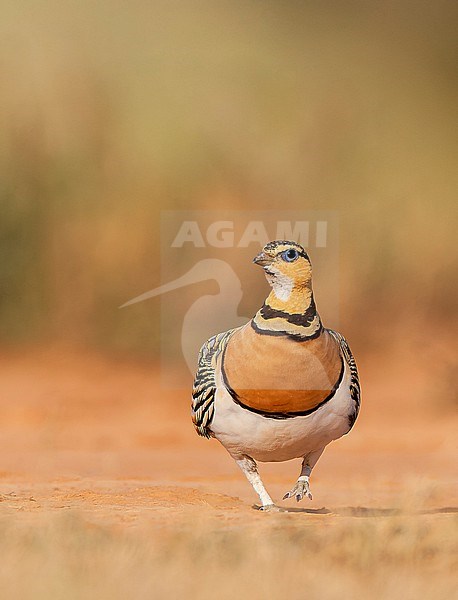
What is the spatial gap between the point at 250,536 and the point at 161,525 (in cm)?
31

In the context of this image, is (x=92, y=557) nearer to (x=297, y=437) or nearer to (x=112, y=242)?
(x=297, y=437)

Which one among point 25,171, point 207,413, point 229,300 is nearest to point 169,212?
point 25,171

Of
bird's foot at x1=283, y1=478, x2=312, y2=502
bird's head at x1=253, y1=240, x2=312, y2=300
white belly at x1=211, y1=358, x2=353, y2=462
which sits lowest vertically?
bird's foot at x1=283, y1=478, x2=312, y2=502

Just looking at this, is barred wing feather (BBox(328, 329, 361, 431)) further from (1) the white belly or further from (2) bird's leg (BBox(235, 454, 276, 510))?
(2) bird's leg (BBox(235, 454, 276, 510))

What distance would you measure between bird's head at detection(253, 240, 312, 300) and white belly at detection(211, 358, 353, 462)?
40 cm

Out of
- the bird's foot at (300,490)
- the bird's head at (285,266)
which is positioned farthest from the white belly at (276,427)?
the bird's head at (285,266)

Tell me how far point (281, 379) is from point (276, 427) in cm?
20

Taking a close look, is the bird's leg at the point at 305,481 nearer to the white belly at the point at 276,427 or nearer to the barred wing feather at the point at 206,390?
the white belly at the point at 276,427

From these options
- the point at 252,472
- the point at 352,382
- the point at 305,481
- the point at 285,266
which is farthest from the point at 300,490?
the point at 285,266

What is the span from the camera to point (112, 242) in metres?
8.54

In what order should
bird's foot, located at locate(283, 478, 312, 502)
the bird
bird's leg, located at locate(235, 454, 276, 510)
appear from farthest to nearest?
bird's leg, located at locate(235, 454, 276, 510) < bird's foot, located at locate(283, 478, 312, 502) < the bird

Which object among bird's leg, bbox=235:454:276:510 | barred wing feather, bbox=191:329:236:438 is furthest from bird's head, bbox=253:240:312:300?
bird's leg, bbox=235:454:276:510

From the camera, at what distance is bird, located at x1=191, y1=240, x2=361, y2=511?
152 inches

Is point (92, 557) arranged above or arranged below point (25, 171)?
below
